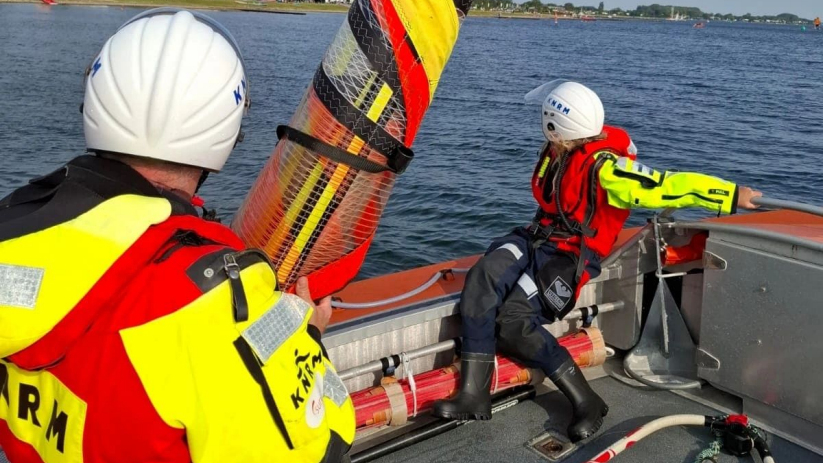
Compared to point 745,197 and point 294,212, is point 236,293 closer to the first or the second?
point 294,212

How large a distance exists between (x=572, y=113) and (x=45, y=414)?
106 inches

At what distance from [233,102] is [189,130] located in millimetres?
121

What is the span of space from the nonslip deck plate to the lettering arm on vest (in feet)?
3.61

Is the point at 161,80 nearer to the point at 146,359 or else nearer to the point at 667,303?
the point at 146,359

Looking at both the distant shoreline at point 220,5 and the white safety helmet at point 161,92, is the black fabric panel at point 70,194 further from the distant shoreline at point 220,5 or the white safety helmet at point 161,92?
the distant shoreline at point 220,5

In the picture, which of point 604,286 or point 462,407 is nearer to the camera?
point 462,407

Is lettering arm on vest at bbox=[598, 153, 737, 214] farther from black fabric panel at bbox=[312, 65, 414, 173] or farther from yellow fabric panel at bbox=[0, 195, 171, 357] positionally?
yellow fabric panel at bbox=[0, 195, 171, 357]

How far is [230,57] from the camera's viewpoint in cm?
150

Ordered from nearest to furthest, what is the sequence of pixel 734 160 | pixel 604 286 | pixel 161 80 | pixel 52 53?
pixel 161 80 < pixel 604 286 < pixel 734 160 < pixel 52 53

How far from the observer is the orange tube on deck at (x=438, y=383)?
3.17m

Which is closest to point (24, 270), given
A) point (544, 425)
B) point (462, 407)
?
point (462, 407)

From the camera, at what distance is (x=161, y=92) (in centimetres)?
139

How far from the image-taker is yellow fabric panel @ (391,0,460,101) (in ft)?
7.95

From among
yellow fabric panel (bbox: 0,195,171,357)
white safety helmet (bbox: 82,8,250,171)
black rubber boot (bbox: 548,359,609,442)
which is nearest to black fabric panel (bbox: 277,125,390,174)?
white safety helmet (bbox: 82,8,250,171)
